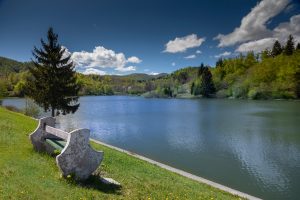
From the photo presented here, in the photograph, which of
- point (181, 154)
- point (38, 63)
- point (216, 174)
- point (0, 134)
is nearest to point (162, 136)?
point (181, 154)

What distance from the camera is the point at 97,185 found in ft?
29.1

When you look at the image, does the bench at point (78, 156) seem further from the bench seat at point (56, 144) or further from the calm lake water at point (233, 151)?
the calm lake water at point (233, 151)

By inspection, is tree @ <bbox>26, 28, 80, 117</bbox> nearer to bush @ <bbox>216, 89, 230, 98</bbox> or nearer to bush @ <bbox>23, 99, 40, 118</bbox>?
bush @ <bbox>23, 99, 40, 118</bbox>

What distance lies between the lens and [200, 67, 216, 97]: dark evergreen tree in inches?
5349

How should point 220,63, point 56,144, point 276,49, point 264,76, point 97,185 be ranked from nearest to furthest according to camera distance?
point 97,185 → point 56,144 → point 264,76 → point 276,49 → point 220,63

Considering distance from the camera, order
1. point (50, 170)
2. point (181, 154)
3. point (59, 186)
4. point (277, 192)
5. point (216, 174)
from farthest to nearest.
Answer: point (181, 154), point (216, 174), point (277, 192), point (50, 170), point (59, 186)

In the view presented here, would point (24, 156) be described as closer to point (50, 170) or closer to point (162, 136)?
point (50, 170)

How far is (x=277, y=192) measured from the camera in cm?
1511

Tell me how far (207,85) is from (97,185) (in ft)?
432

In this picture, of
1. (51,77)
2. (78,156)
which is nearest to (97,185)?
(78,156)

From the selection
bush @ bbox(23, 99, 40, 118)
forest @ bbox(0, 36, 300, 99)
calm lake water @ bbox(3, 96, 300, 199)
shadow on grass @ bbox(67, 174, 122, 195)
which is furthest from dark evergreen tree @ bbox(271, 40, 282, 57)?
shadow on grass @ bbox(67, 174, 122, 195)

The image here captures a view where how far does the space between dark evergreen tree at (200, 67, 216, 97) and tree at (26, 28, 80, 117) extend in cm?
10675

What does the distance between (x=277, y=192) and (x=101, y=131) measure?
26.2 meters

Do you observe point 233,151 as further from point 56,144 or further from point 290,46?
point 290,46
